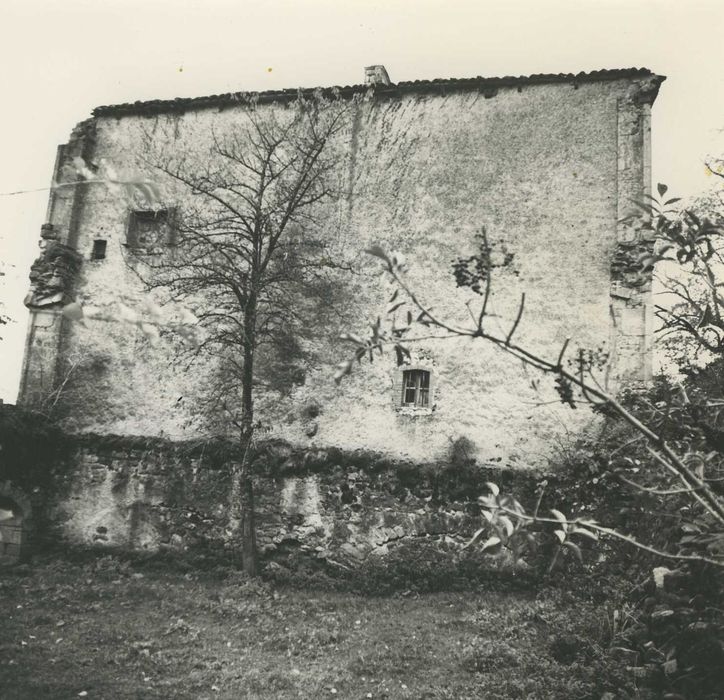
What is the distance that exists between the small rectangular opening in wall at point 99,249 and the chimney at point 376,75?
6.62m

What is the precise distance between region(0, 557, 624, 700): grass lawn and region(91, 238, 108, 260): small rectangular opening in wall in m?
6.59

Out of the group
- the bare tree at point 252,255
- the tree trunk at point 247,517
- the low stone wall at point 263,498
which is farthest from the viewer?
the bare tree at point 252,255

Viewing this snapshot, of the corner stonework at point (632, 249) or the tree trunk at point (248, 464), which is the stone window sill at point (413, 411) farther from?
the corner stonework at point (632, 249)

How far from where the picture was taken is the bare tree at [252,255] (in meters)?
10.5

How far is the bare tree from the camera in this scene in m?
10.5

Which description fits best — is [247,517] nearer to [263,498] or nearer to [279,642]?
[263,498]

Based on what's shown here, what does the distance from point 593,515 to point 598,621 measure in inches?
86.9

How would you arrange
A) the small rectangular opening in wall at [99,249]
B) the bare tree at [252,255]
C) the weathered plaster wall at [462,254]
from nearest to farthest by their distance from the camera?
the bare tree at [252,255] → the weathered plaster wall at [462,254] → the small rectangular opening in wall at [99,249]

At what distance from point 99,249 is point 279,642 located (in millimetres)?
9338

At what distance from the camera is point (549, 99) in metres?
11.4

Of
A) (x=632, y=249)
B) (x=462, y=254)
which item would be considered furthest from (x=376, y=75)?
(x=632, y=249)

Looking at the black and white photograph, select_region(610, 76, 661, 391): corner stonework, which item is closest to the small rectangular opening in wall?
the black and white photograph

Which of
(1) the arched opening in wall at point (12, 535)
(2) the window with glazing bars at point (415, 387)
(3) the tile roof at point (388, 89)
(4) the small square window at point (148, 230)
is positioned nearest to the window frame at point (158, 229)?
(4) the small square window at point (148, 230)

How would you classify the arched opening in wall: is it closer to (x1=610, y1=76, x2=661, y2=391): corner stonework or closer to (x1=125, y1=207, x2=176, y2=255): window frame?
(x1=125, y1=207, x2=176, y2=255): window frame
